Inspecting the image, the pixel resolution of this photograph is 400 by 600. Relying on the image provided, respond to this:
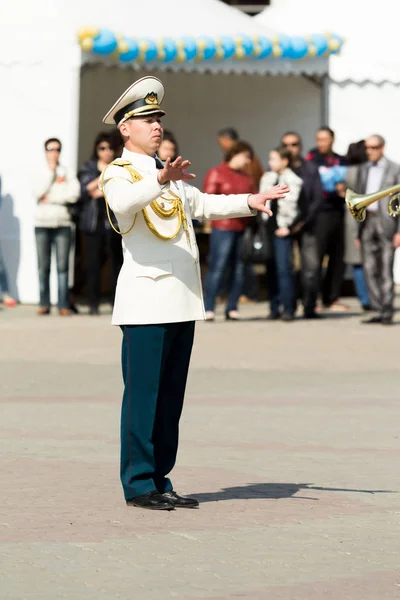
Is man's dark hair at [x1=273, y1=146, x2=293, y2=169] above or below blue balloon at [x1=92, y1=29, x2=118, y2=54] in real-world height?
below

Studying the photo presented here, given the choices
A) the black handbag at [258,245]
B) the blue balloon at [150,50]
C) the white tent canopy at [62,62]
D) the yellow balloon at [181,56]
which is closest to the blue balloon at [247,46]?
the white tent canopy at [62,62]

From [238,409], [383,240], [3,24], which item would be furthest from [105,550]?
[3,24]

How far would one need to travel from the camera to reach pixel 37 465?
7.55 m

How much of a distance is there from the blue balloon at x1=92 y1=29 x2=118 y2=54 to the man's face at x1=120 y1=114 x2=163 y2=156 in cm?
998

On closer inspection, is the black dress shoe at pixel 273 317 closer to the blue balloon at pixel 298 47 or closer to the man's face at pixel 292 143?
the man's face at pixel 292 143

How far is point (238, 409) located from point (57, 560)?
409 cm

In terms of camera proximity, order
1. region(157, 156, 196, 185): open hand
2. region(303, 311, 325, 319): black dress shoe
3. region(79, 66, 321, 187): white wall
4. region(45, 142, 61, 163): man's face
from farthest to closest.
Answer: region(79, 66, 321, 187): white wall < region(303, 311, 325, 319): black dress shoe < region(45, 142, 61, 163): man's face < region(157, 156, 196, 185): open hand

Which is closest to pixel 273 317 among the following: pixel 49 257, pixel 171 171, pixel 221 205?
pixel 49 257

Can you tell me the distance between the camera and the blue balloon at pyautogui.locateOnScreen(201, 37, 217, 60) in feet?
56.4

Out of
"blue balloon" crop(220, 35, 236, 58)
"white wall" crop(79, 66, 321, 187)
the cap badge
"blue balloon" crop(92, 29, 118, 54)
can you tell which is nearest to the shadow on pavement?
the cap badge

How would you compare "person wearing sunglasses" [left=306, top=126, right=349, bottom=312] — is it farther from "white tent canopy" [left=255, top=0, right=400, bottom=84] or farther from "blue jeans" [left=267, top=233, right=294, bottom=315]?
"white tent canopy" [left=255, top=0, right=400, bottom=84]

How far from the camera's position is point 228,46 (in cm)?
1738

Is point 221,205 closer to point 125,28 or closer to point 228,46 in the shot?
point 125,28

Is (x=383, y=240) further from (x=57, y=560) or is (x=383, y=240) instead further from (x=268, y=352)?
(x=57, y=560)
